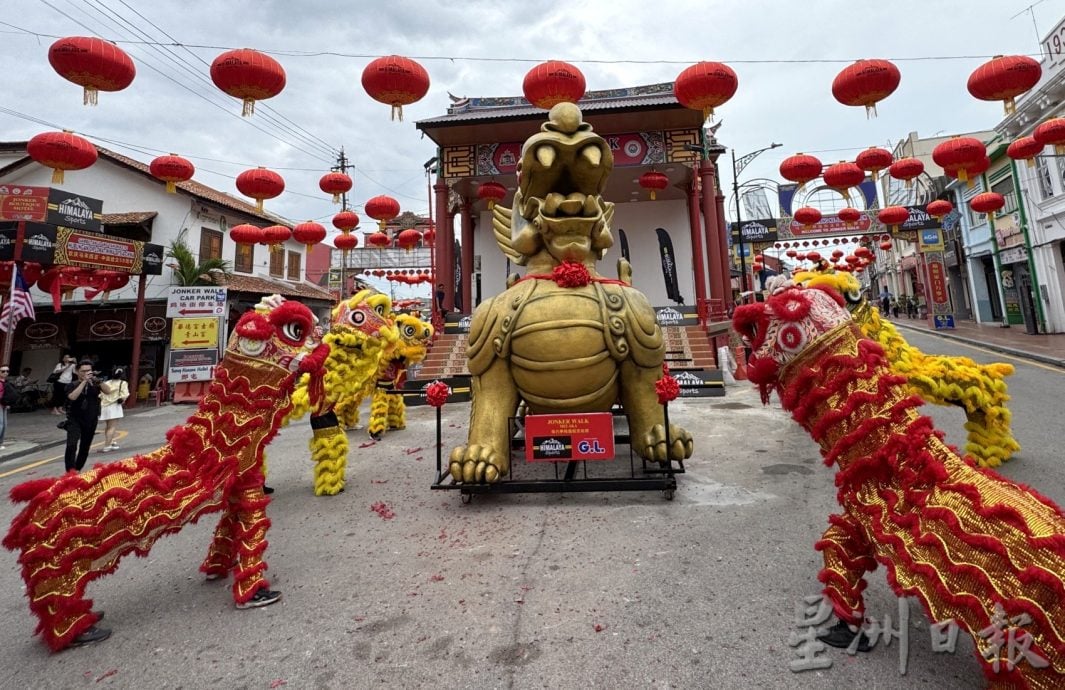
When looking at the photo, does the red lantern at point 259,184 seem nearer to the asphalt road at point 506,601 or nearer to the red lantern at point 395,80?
the red lantern at point 395,80

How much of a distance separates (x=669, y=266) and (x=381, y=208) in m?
8.64

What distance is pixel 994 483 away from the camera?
57.6 inches

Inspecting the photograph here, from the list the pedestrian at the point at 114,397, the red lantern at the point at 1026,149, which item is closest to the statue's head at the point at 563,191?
the pedestrian at the point at 114,397

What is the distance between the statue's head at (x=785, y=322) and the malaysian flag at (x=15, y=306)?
11400mm

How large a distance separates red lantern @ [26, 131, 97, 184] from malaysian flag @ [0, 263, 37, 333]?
15.7ft

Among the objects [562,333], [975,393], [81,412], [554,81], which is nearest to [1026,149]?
[975,393]

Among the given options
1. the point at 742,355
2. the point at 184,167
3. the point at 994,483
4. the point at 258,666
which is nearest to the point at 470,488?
the point at 258,666

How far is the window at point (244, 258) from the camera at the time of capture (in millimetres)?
14422

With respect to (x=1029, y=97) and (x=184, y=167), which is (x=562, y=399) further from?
(x=1029, y=97)

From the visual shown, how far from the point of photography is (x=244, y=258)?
14.7m

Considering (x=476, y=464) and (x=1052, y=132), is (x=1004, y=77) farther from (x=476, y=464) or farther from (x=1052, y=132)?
(x=476, y=464)

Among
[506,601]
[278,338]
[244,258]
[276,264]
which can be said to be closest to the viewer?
[506,601]

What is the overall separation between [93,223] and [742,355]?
46.3ft

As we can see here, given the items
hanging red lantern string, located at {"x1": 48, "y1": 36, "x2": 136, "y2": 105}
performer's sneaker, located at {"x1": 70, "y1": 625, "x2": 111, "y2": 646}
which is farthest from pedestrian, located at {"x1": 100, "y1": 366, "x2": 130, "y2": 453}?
performer's sneaker, located at {"x1": 70, "y1": 625, "x2": 111, "y2": 646}
